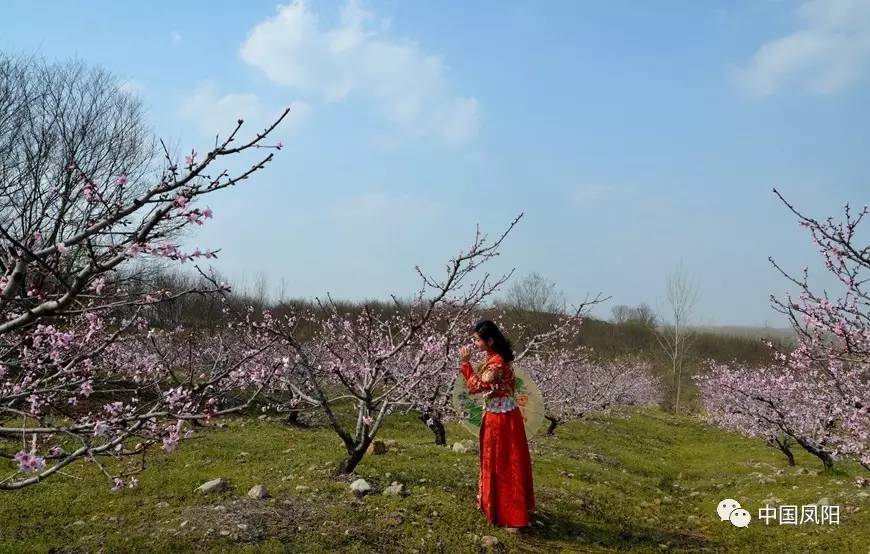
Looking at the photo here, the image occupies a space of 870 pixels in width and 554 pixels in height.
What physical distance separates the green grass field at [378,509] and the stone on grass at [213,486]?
12 cm

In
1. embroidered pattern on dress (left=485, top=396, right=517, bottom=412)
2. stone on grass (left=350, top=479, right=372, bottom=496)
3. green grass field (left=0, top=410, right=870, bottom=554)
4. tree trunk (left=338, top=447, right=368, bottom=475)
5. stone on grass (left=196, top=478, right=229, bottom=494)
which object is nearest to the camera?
green grass field (left=0, top=410, right=870, bottom=554)

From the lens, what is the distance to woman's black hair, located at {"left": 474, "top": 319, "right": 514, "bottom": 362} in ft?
23.4

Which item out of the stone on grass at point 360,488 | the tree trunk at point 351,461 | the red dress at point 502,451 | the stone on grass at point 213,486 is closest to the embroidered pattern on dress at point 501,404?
the red dress at point 502,451

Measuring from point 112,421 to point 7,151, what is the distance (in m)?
20.5

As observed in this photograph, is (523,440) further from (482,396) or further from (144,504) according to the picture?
(144,504)

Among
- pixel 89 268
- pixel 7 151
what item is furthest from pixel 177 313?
pixel 89 268

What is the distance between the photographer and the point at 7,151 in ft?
64.8

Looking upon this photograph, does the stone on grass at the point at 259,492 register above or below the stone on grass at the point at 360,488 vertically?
below

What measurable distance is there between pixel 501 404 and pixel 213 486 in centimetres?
398

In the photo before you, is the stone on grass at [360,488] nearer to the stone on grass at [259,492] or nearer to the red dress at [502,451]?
the stone on grass at [259,492]

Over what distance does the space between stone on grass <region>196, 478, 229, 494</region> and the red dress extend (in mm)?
3466

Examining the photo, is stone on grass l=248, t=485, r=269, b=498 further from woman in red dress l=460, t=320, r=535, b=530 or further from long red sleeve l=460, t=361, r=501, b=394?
long red sleeve l=460, t=361, r=501, b=394

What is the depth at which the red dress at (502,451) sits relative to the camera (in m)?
7.04

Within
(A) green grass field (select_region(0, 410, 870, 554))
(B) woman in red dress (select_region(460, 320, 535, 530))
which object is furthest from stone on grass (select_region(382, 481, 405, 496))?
(B) woman in red dress (select_region(460, 320, 535, 530))
